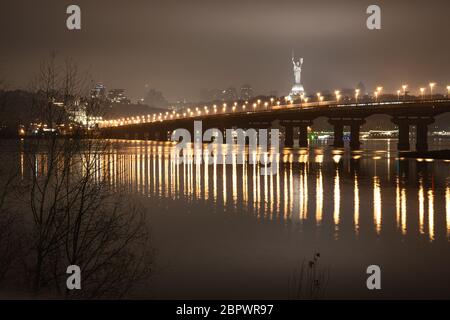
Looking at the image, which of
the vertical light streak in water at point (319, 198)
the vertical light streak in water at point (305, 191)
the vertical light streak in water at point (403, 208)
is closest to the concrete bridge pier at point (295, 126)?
the vertical light streak in water at point (305, 191)

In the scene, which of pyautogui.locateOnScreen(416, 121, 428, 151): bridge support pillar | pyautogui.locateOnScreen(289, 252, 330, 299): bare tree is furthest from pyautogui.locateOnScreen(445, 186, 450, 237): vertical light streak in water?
pyautogui.locateOnScreen(416, 121, 428, 151): bridge support pillar

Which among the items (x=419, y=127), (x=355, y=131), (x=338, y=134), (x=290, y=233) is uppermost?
(x=355, y=131)

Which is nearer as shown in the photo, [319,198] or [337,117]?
[319,198]

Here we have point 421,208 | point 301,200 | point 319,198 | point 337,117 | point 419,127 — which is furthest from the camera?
point 337,117

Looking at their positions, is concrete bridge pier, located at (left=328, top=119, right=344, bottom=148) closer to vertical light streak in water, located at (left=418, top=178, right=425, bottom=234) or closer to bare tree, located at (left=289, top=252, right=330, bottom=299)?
vertical light streak in water, located at (left=418, top=178, right=425, bottom=234)

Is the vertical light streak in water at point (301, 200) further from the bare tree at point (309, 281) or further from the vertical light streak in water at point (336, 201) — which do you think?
the bare tree at point (309, 281)

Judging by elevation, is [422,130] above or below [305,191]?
above

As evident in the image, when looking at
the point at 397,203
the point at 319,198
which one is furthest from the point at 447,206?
the point at 319,198

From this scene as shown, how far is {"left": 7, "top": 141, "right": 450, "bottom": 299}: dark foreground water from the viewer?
2586 cm

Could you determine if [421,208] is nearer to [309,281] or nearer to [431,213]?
[431,213]

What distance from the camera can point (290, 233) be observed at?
3603 centimetres

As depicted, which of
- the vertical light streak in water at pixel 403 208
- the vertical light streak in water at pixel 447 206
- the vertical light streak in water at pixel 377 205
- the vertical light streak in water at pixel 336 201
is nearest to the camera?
the vertical light streak in water at pixel 403 208

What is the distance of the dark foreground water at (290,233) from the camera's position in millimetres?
25859

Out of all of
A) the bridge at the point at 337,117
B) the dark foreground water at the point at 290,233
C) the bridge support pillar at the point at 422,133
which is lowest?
the dark foreground water at the point at 290,233
